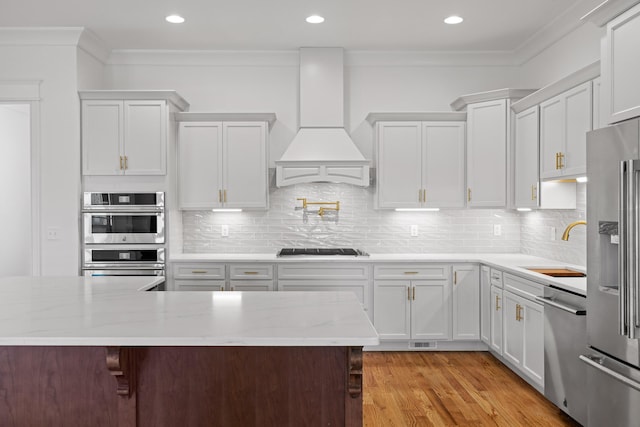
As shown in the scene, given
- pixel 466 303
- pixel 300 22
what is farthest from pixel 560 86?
pixel 300 22

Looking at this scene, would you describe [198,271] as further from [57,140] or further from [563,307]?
[563,307]

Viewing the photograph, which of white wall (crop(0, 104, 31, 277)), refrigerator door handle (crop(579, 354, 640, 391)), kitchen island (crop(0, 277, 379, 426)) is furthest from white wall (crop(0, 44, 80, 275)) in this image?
refrigerator door handle (crop(579, 354, 640, 391))

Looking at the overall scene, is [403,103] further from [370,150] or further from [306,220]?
[306,220]

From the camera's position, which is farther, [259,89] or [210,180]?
[259,89]

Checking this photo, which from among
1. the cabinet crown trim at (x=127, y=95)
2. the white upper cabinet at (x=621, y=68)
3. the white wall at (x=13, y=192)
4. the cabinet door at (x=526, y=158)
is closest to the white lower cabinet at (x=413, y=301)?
the cabinet door at (x=526, y=158)

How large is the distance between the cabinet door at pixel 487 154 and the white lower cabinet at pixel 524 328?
3.16 feet

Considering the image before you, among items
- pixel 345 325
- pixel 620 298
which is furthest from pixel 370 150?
pixel 345 325

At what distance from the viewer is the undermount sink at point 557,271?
3.75 m

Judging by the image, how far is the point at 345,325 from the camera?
192 centimetres

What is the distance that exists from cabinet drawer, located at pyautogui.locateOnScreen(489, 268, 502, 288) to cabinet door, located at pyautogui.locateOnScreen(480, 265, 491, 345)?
7 centimetres

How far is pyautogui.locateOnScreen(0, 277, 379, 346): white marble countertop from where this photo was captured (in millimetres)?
1759

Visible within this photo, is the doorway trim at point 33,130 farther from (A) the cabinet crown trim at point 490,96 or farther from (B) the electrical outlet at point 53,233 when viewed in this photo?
(A) the cabinet crown trim at point 490,96

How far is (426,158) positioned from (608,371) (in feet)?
8.99

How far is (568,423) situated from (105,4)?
14.8 feet
